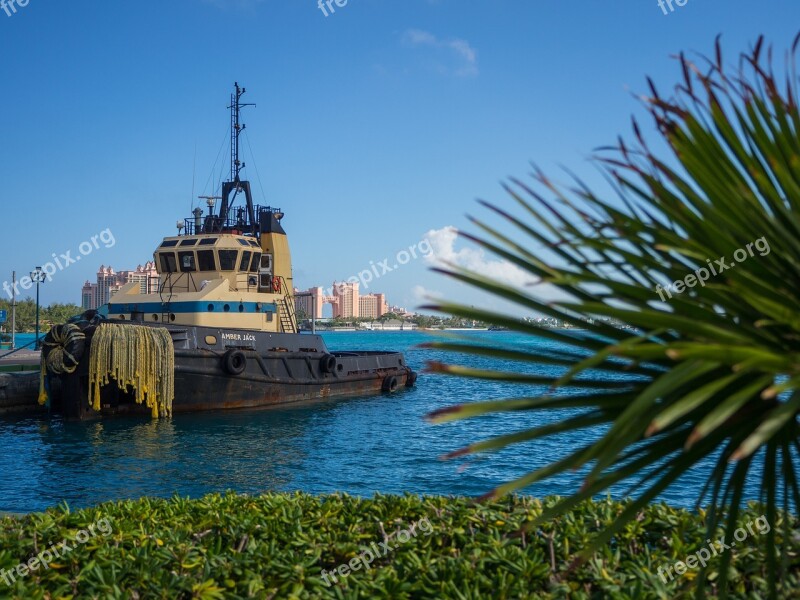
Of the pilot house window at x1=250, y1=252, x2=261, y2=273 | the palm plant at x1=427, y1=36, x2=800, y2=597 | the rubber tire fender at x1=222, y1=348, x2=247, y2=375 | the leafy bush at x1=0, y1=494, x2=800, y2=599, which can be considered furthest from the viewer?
the pilot house window at x1=250, y1=252, x2=261, y2=273

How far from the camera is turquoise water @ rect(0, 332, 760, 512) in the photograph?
43.1 ft

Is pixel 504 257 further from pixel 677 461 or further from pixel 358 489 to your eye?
pixel 358 489

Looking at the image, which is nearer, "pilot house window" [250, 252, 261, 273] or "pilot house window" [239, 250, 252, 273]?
"pilot house window" [239, 250, 252, 273]

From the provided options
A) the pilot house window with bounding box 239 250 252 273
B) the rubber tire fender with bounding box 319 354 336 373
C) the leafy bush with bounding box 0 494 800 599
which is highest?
the pilot house window with bounding box 239 250 252 273

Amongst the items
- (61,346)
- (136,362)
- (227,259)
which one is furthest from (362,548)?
(227,259)

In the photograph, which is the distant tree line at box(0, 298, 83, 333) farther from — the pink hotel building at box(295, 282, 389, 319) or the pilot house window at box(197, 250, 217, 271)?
the pilot house window at box(197, 250, 217, 271)

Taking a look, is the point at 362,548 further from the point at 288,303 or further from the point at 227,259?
the point at 288,303

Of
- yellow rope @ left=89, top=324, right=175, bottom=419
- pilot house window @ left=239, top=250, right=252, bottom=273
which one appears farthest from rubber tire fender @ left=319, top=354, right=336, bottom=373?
yellow rope @ left=89, top=324, right=175, bottom=419

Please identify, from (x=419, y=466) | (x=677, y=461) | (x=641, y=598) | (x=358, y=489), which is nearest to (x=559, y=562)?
(x=641, y=598)

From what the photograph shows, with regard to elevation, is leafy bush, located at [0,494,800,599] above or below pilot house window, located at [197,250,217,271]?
below

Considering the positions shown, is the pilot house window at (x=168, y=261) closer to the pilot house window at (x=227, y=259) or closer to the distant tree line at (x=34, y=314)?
the pilot house window at (x=227, y=259)

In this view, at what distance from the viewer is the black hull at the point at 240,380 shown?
20.4 m

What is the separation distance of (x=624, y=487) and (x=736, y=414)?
12.8m

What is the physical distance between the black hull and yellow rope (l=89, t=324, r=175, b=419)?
0.58 meters
